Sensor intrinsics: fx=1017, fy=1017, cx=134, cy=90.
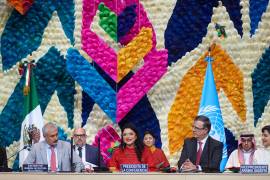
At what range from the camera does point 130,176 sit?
909 centimetres

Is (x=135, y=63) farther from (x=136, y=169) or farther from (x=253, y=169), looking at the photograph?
(x=253, y=169)

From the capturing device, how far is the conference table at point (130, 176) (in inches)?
352

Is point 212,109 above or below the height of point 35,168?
above

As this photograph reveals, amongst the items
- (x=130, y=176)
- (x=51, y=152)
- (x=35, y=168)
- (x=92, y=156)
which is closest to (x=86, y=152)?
(x=92, y=156)

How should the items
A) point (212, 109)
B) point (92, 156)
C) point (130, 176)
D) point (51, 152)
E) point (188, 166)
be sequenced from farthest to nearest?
point (212, 109) → point (92, 156) → point (51, 152) → point (188, 166) → point (130, 176)

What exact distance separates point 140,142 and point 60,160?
3.17 feet

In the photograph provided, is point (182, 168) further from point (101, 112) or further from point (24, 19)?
point (24, 19)

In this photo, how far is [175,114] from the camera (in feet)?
43.2

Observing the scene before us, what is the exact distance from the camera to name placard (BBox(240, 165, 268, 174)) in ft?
30.0

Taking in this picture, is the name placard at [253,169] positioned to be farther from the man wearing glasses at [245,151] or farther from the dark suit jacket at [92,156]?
the dark suit jacket at [92,156]

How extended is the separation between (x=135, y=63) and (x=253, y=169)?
440 centimetres

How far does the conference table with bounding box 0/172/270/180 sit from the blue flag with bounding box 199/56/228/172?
3.21m

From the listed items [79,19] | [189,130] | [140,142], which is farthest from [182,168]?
[79,19]

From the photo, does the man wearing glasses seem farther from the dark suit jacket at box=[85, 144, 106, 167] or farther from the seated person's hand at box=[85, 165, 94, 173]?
the seated person's hand at box=[85, 165, 94, 173]
